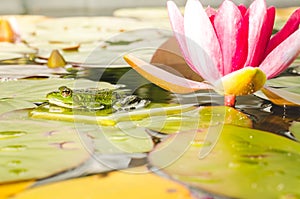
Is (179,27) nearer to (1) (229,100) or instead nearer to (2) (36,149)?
(1) (229,100)

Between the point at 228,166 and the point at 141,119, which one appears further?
the point at 141,119

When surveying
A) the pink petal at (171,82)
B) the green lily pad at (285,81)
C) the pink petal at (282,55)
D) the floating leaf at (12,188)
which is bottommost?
the green lily pad at (285,81)

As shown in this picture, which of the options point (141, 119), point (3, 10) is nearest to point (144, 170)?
point (141, 119)

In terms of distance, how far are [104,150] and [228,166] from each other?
5.8 inches

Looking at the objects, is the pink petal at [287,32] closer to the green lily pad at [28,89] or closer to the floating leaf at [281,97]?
the floating leaf at [281,97]

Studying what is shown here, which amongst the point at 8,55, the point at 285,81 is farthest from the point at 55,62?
the point at 285,81

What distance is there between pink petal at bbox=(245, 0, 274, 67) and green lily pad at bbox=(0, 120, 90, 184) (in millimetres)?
278

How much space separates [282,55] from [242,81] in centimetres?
8

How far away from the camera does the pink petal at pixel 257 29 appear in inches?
27.0

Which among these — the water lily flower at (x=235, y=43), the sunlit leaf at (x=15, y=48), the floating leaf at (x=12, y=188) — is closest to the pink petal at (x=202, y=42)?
the water lily flower at (x=235, y=43)

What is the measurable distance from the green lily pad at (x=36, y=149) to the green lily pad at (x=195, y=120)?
0.11 meters

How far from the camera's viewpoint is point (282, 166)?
491mm

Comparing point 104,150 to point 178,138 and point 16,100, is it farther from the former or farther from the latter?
point 16,100

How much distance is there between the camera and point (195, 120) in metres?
0.67
